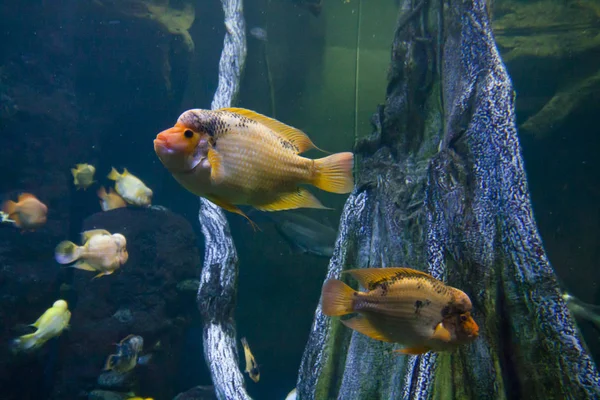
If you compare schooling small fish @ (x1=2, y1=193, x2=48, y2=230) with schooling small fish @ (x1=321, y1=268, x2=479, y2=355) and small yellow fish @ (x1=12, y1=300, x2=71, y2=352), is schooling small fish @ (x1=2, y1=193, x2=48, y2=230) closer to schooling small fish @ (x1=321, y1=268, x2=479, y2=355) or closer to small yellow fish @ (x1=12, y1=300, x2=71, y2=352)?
small yellow fish @ (x1=12, y1=300, x2=71, y2=352)

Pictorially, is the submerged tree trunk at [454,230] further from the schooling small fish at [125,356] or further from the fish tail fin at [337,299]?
the schooling small fish at [125,356]

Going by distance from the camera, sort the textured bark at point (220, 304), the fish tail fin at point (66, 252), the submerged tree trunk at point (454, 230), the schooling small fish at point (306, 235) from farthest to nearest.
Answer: the schooling small fish at point (306, 235) → the fish tail fin at point (66, 252) → the textured bark at point (220, 304) → the submerged tree trunk at point (454, 230)

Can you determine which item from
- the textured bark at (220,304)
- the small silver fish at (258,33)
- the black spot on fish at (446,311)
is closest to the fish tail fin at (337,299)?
the black spot on fish at (446,311)

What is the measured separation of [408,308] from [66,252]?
4885 millimetres

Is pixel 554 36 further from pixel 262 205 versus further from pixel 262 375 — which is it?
pixel 262 375

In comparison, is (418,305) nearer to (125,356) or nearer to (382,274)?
(382,274)

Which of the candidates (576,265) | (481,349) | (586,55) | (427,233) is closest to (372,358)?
(481,349)

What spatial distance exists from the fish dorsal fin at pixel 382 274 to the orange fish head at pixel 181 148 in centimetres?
104

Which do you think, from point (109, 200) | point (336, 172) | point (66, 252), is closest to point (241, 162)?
point (336, 172)

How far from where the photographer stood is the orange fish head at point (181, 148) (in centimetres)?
137

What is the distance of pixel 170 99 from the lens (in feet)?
30.5

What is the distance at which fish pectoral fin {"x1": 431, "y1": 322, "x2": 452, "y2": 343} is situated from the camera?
1.76 metres

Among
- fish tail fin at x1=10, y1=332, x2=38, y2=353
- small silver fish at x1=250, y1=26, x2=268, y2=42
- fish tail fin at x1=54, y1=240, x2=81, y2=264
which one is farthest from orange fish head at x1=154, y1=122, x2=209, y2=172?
small silver fish at x1=250, y1=26, x2=268, y2=42

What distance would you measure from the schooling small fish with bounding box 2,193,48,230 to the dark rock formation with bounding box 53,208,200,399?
71cm
